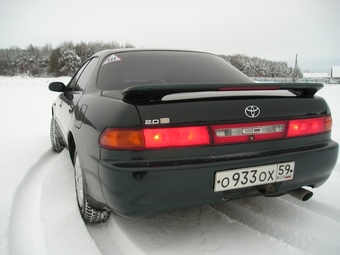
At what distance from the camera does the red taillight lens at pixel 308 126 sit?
1.69 metres

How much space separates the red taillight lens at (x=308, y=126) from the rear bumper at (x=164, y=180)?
22 cm

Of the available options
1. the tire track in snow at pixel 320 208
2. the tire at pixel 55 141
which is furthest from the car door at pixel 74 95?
the tire track in snow at pixel 320 208

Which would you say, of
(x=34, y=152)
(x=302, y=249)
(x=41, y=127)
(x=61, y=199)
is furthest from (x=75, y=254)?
(x=41, y=127)

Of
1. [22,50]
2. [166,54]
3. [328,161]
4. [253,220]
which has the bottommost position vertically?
[253,220]

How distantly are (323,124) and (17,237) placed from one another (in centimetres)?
233

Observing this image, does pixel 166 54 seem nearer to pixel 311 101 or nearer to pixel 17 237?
pixel 311 101

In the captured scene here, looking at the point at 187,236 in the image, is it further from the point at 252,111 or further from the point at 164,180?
the point at 252,111

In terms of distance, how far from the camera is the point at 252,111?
62.0 inches

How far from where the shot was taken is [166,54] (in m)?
2.54

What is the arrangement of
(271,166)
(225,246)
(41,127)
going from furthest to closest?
1. (41,127)
2. (225,246)
3. (271,166)

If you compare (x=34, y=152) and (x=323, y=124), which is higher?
(x=323, y=124)

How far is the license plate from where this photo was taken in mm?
1508

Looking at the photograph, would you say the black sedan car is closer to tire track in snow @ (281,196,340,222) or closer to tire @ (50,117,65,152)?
tire track in snow @ (281,196,340,222)

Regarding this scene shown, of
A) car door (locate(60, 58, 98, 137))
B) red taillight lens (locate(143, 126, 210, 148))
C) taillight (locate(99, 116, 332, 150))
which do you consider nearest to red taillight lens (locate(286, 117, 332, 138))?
taillight (locate(99, 116, 332, 150))
